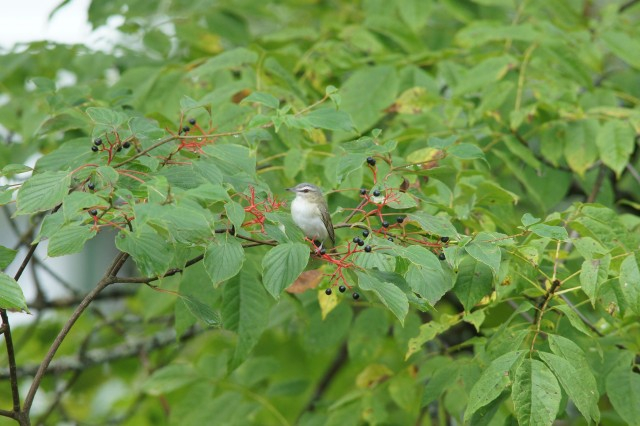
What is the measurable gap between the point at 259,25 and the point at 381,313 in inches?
288

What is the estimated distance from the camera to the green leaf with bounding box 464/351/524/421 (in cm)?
306

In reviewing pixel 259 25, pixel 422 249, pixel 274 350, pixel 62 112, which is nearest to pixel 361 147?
pixel 422 249

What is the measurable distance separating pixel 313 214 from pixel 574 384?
149 centimetres

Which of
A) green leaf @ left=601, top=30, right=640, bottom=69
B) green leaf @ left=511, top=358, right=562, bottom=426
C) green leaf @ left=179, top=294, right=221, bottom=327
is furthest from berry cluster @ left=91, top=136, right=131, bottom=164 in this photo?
green leaf @ left=601, top=30, right=640, bottom=69

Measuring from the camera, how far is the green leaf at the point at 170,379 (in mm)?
5492

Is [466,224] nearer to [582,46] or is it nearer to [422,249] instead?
[422,249]

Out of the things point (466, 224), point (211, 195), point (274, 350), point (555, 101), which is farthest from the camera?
point (274, 350)

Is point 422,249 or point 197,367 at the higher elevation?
point 422,249

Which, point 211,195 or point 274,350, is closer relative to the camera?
point 211,195

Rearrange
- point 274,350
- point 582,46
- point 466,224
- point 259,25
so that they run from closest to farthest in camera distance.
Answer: point 466,224
point 582,46
point 274,350
point 259,25

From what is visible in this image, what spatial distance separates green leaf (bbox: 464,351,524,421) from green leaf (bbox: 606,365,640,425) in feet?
2.73

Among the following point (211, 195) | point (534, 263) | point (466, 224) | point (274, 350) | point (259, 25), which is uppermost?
point (211, 195)

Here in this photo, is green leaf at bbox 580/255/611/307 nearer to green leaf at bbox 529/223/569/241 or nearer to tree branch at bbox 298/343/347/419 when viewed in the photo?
green leaf at bbox 529/223/569/241

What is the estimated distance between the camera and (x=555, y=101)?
16.3ft
